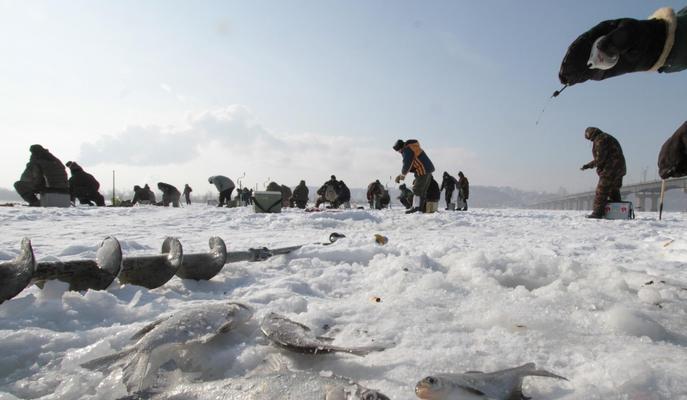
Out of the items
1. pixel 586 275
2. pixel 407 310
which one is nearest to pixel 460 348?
pixel 407 310

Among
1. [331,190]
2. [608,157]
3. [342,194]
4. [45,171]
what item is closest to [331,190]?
[331,190]

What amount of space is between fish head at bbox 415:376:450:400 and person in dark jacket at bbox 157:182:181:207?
18644 millimetres

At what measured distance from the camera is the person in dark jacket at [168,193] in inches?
692

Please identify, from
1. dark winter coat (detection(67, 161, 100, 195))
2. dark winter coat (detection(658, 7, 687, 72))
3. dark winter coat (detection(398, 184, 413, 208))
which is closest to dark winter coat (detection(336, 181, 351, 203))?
dark winter coat (detection(398, 184, 413, 208))

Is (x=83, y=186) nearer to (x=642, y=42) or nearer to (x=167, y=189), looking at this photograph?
(x=167, y=189)

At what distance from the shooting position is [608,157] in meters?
8.20

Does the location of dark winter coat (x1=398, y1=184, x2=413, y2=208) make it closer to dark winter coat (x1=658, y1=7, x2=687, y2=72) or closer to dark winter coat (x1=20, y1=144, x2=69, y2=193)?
dark winter coat (x1=20, y1=144, x2=69, y2=193)

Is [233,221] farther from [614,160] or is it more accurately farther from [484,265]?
[614,160]

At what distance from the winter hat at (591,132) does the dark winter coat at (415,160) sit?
3579 mm

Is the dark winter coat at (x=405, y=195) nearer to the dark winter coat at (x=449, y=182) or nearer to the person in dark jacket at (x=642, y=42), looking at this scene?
the dark winter coat at (x=449, y=182)

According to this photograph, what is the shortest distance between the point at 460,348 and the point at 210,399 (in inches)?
36.9

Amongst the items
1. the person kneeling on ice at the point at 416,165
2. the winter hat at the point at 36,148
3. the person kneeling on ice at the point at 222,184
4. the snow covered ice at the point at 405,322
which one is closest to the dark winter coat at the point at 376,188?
the person kneeling on ice at the point at 222,184

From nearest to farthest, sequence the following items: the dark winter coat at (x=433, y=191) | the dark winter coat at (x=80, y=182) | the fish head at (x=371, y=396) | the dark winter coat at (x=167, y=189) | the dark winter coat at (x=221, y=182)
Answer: the fish head at (x=371, y=396)
the dark winter coat at (x=433, y=191)
the dark winter coat at (x=80, y=182)
the dark winter coat at (x=221, y=182)
the dark winter coat at (x=167, y=189)

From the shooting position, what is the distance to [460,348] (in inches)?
57.8
